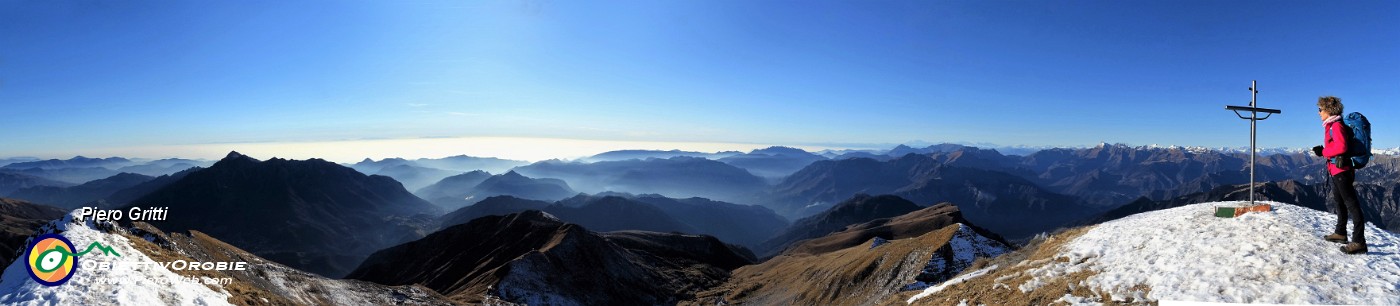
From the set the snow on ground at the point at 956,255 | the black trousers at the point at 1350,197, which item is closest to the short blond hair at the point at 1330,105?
the black trousers at the point at 1350,197

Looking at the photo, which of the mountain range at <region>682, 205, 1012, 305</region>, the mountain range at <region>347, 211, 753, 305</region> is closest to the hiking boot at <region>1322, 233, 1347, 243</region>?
the mountain range at <region>682, 205, 1012, 305</region>

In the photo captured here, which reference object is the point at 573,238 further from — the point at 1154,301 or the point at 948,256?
the point at 1154,301

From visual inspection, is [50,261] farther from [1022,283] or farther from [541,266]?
[541,266]

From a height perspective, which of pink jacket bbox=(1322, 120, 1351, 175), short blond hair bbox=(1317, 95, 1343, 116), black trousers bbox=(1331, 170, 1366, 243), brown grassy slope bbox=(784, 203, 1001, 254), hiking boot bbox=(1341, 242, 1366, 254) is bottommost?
brown grassy slope bbox=(784, 203, 1001, 254)

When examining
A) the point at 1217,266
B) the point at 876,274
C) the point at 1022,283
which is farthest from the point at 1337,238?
the point at 876,274

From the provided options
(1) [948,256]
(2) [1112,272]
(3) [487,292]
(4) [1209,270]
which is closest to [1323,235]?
(4) [1209,270]

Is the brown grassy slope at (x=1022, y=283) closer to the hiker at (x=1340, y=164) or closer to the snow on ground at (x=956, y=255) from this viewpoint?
the hiker at (x=1340, y=164)

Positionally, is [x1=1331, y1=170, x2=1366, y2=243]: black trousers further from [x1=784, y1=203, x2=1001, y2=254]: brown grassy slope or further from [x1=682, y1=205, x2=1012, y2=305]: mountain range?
[x1=784, y1=203, x2=1001, y2=254]: brown grassy slope

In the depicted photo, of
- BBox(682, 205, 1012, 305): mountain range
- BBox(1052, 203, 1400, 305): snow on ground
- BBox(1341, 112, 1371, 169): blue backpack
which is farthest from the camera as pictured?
BBox(682, 205, 1012, 305): mountain range
